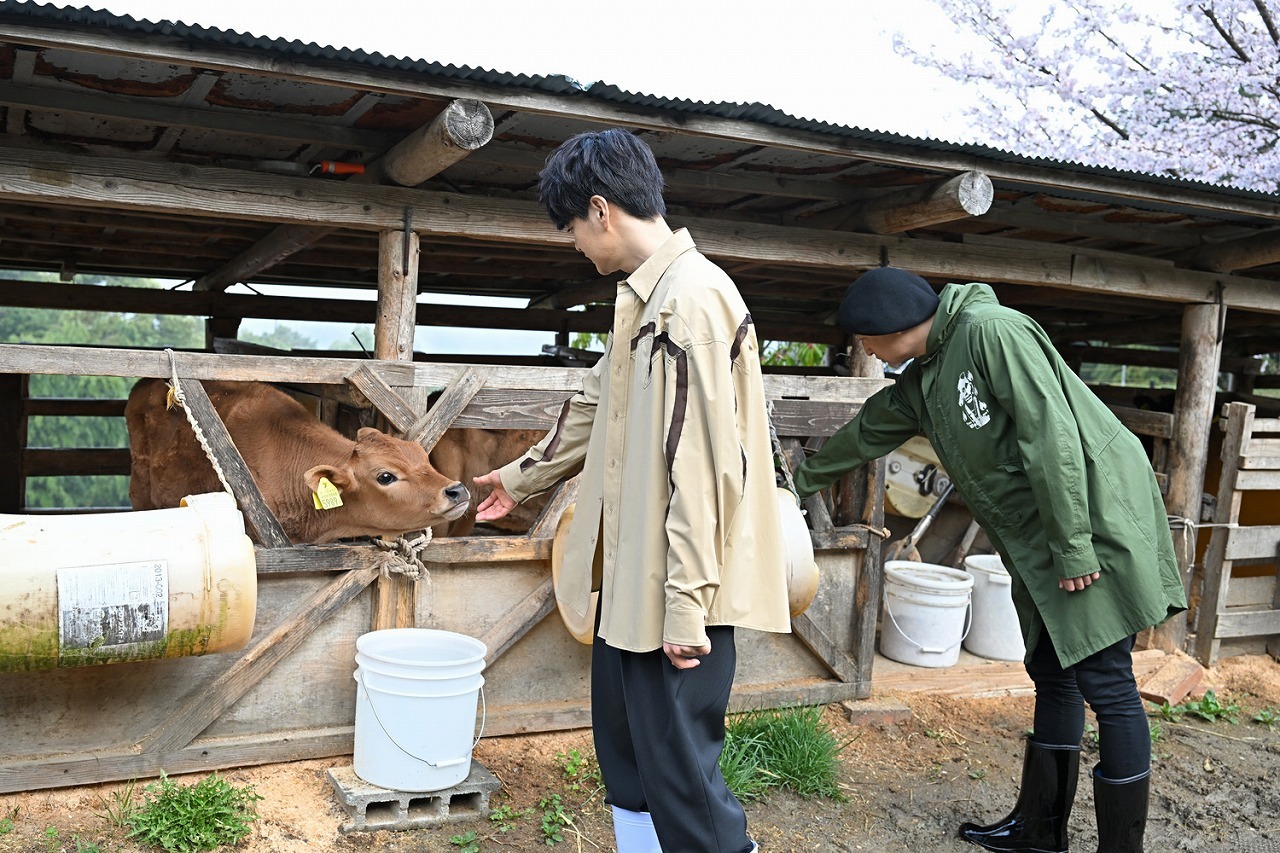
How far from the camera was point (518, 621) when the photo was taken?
4883mm

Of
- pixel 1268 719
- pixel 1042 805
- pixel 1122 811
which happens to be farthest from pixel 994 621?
pixel 1122 811

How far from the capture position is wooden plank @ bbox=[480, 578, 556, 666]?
4832mm

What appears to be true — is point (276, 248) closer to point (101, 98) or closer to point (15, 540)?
point (101, 98)

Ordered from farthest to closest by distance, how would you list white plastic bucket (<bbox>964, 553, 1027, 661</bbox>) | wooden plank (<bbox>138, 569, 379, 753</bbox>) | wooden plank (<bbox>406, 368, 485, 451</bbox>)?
white plastic bucket (<bbox>964, 553, 1027, 661</bbox>), wooden plank (<bbox>406, 368, 485, 451</bbox>), wooden plank (<bbox>138, 569, 379, 753</bbox>)

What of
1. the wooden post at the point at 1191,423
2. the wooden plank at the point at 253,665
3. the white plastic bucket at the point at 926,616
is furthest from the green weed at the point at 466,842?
the wooden post at the point at 1191,423

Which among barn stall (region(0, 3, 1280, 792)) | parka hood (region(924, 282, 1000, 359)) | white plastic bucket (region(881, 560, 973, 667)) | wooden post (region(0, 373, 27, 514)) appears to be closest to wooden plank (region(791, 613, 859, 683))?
barn stall (region(0, 3, 1280, 792))

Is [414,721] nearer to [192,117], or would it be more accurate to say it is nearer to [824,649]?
[824,649]

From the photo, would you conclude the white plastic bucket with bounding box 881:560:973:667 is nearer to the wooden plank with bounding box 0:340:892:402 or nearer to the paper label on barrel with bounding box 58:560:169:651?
the wooden plank with bounding box 0:340:892:402

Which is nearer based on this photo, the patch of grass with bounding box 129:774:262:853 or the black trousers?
the black trousers

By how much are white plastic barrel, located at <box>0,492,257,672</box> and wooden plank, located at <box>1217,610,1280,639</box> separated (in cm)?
623

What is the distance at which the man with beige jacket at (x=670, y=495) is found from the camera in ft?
7.96

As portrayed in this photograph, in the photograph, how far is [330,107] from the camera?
4328 mm

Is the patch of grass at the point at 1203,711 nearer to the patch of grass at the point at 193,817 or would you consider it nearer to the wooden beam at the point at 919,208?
the wooden beam at the point at 919,208

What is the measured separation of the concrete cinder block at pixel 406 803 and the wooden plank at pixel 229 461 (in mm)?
1025
